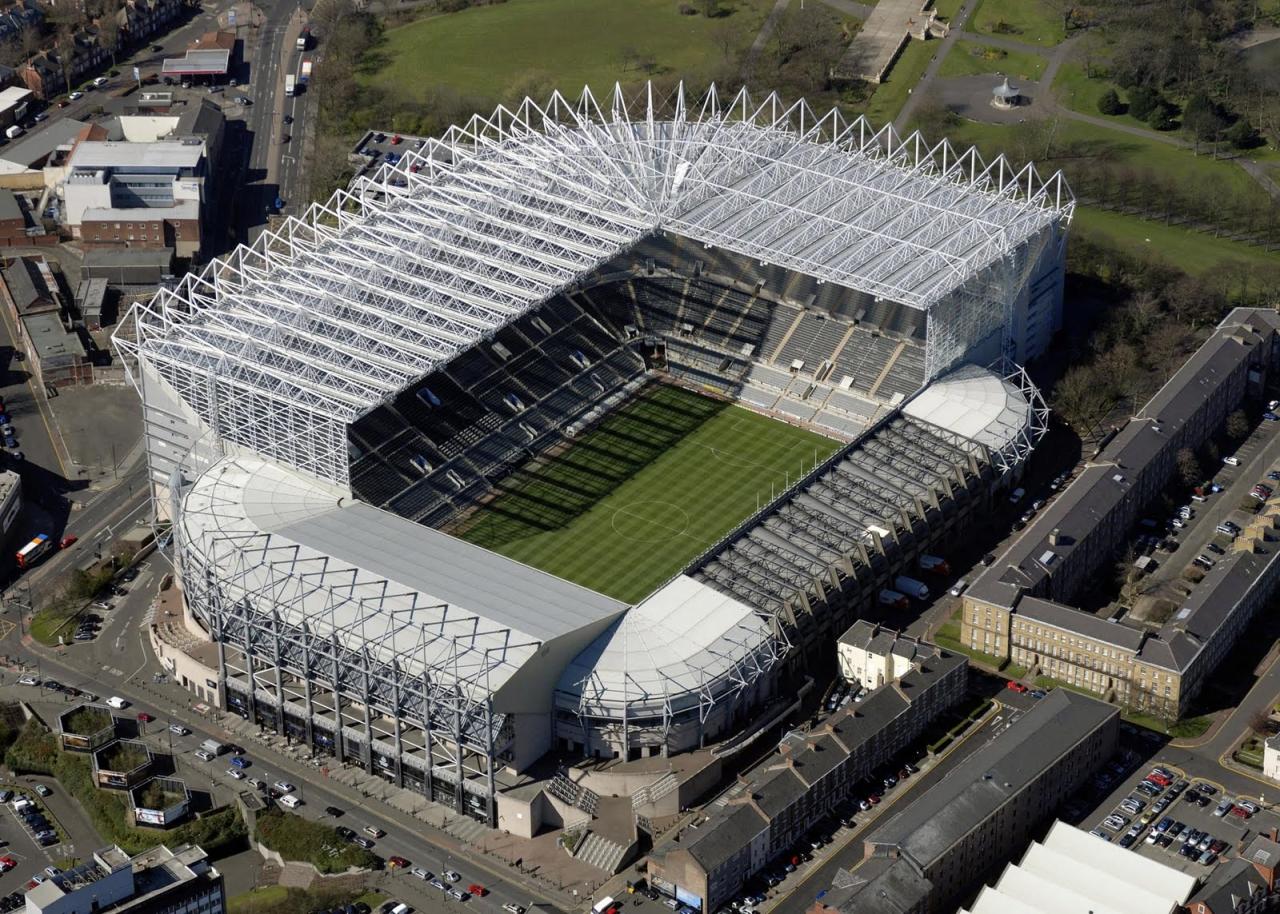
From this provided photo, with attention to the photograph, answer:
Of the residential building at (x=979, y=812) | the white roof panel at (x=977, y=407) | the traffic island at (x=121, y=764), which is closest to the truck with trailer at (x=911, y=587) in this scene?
the white roof panel at (x=977, y=407)

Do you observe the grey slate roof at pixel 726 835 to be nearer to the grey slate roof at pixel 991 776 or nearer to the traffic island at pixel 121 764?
the grey slate roof at pixel 991 776

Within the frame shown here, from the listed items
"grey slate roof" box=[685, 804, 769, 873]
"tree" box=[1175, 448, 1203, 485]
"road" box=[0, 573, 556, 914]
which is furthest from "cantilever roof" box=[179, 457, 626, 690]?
"tree" box=[1175, 448, 1203, 485]

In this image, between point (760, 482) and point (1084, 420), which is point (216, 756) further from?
point (1084, 420)

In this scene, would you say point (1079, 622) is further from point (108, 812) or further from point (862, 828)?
point (108, 812)

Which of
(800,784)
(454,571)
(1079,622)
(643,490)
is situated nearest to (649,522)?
(643,490)

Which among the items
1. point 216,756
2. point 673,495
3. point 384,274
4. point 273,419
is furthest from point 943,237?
point 216,756

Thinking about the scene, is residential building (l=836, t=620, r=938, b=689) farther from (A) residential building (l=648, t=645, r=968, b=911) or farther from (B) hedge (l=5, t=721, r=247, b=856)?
(B) hedge (l=5, t=721, r=247, b=856)
